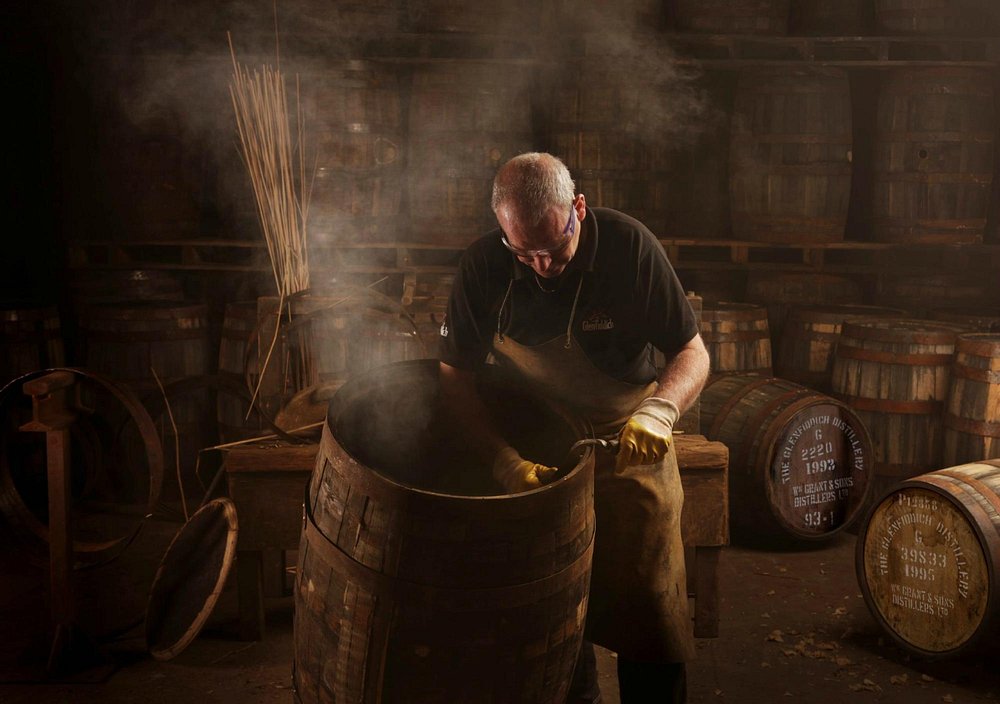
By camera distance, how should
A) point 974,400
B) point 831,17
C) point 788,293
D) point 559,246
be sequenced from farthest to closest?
point 831,17 → point 788,293 → point 974,400 → point 559,246

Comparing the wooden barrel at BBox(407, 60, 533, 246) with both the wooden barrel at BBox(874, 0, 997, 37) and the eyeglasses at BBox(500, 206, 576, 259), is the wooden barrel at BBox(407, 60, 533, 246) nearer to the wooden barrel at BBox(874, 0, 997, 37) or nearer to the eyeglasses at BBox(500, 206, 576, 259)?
the wooden barrel at BBox(874, 0, 997, 37)

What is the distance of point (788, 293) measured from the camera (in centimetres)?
557

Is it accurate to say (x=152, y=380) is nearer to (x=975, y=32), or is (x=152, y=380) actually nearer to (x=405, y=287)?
(x=405, y=287)

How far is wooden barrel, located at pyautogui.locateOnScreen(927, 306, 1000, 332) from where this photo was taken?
492 cm

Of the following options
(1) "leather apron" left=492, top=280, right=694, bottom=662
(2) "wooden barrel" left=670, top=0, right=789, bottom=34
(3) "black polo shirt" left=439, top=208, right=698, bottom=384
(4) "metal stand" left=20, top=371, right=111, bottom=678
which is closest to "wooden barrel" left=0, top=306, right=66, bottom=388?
(4) "metal stand" left=20, top=371, right=111, bottom=678

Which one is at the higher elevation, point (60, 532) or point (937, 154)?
point (937, 154)

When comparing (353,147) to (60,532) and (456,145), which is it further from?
(60,532)

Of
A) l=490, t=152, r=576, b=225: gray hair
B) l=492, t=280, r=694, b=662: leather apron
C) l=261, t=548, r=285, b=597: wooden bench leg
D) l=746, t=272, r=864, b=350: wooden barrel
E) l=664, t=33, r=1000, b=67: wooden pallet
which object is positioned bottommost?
l=261, t=548, r=285, b=597: wooden bench leg

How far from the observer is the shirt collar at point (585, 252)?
2580 millimetres

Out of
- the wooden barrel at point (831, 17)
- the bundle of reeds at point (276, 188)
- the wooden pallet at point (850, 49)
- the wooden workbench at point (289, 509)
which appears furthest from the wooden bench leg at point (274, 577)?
the wooden barrel at point (831, 17)

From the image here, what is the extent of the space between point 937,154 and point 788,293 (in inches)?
45.8

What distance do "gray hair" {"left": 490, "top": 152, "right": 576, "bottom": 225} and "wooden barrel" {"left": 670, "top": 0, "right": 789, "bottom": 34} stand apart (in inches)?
140

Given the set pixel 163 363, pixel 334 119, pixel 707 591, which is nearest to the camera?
pixel 707 591

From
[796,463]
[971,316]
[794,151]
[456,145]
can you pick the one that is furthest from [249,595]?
[971,316]
